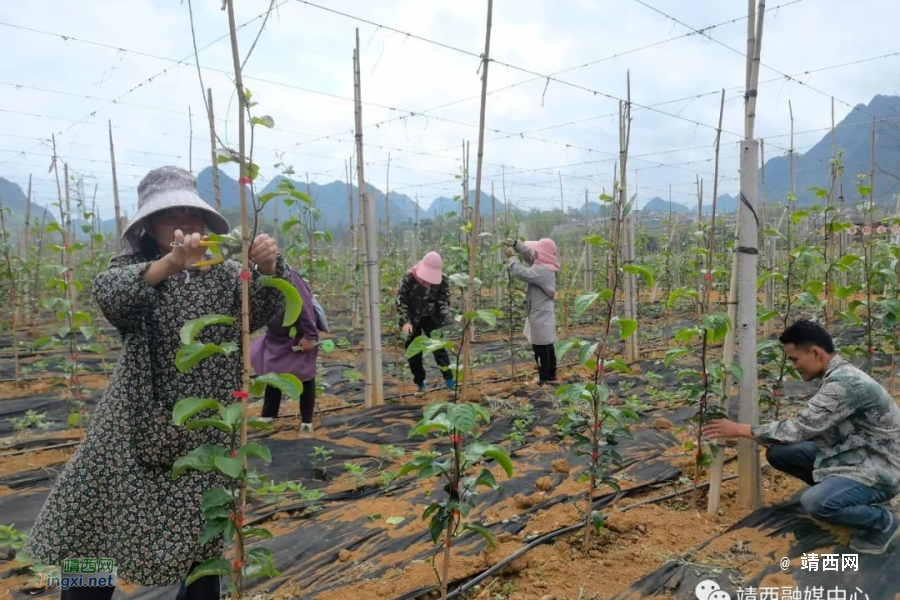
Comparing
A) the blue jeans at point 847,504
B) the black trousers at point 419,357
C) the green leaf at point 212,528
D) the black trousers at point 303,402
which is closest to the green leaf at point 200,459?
the green leaf at point 212,528

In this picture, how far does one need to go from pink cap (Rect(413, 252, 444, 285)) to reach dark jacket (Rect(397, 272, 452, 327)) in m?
0.11

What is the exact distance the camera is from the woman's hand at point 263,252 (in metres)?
1.53

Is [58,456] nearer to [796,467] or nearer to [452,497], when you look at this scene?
[452,497]

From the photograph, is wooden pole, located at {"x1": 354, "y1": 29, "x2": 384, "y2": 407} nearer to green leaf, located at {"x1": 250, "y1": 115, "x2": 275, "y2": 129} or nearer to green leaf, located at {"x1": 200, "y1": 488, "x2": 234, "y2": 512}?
green leaf, located at {"x1": 250, "y1": 115, "x2": 275, "y2": 129}

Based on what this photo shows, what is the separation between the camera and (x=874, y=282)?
4324 millimetres

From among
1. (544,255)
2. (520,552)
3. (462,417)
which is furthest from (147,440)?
(544,255)

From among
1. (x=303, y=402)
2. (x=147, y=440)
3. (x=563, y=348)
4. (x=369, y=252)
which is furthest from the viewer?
(x=369, y=252)

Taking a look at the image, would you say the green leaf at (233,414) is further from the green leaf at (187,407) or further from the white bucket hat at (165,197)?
the white bucket hat at (165,197)

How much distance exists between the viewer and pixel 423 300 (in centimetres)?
557

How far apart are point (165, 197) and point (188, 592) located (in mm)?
1120

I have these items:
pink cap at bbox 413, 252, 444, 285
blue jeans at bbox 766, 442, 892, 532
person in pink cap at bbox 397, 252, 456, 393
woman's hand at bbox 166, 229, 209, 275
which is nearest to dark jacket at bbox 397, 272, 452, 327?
person in pink cap at bbox 397, 252, 456, 393

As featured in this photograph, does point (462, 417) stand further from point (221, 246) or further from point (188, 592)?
point (188, 592)

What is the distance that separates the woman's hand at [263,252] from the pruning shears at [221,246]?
8 centimetres

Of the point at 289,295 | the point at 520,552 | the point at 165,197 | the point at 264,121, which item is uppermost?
the point at 264,121
